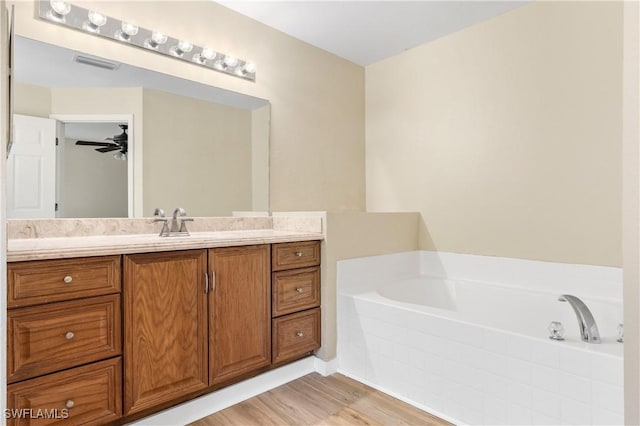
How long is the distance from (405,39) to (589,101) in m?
1.41

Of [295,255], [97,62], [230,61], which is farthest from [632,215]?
[230,61]

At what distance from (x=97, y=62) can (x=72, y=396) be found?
1688mm

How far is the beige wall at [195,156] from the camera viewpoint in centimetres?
223

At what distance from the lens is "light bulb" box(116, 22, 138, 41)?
2.08m

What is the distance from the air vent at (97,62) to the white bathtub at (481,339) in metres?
1.82

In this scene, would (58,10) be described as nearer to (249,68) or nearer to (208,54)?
(208,54)

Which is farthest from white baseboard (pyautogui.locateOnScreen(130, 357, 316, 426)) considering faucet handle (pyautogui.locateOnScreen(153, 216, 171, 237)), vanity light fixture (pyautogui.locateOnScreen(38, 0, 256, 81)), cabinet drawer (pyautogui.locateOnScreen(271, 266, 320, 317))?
vanity light fixture (pyautogui.locateOnScreen(38, 0, 256, 81))

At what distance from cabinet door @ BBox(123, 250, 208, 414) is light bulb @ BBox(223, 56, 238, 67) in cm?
139

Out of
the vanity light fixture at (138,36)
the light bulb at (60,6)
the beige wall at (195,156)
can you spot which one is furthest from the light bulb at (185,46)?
the light bulb at (60,6)

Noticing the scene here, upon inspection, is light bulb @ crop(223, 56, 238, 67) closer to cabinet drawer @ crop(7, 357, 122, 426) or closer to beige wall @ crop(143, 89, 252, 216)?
beige wall @ crop(143, 89, 252, 216)

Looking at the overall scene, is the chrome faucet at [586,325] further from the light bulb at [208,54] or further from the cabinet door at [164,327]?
the light bulb at [208,54]

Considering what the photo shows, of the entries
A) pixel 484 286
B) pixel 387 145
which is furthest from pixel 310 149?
pixel 484 286

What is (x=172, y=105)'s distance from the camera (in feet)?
7.63

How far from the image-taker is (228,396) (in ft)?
6.55
